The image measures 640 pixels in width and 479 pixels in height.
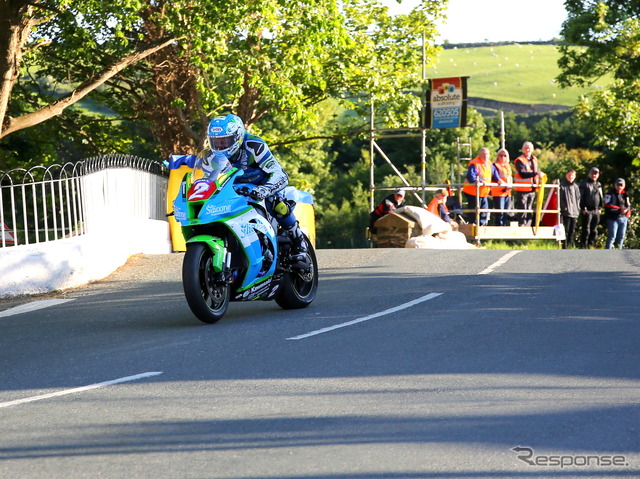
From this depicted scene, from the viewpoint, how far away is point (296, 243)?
10375 mm

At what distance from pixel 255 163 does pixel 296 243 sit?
978mm

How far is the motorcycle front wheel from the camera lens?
29.2 feet

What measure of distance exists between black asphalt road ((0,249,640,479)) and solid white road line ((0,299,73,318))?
0.29 feet

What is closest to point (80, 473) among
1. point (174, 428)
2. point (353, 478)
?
point (174, 428)

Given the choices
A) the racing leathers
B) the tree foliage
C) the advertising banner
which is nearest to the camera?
the racing leathers

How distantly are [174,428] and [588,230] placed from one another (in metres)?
21.5

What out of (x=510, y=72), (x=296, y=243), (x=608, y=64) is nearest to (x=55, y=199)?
(x=296, y=243)

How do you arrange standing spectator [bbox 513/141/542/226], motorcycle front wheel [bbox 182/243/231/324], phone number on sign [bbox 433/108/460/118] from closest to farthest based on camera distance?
motorcycle front wheel [bbox 182/243/231/324] < standing spectator [bbox 513/141/542/226] < phone number on sign [bbox 433/108/460/118]

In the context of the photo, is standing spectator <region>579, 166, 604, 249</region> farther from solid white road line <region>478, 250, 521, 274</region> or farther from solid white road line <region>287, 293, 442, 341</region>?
solid white road line <region>287, 293, 442, 341</region>

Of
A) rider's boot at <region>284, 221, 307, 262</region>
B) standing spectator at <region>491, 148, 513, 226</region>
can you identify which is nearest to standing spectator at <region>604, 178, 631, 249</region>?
standing spectator at <region>491, 148, 513, 226</region>

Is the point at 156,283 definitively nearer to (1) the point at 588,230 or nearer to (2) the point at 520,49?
(1) the point at 588,230

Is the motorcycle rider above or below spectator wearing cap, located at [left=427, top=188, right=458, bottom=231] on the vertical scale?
above

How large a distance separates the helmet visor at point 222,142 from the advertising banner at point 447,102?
1033 inches

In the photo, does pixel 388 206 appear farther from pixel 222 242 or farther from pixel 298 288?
pixel 222 242
